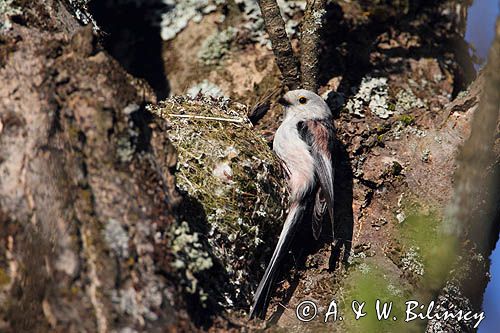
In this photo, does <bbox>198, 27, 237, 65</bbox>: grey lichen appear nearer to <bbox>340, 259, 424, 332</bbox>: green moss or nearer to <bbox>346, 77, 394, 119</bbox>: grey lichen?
<bbox>346, 77, 394, 119</bbox>: grey lichen

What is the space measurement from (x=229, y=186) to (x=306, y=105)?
2.98ft

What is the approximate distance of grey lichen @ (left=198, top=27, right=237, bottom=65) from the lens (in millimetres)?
4926

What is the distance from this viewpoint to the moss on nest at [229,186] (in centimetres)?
354

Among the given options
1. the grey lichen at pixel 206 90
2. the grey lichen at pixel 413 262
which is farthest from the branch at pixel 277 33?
the grey lichen at pixel 413 262

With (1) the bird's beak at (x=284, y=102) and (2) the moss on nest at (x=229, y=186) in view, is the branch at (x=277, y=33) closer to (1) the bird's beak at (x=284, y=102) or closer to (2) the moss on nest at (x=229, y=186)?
(1) the bird's beak at (x=284, y=102)

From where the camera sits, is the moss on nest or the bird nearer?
the moss on nest

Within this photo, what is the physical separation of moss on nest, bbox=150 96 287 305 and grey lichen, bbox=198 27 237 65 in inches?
19.2

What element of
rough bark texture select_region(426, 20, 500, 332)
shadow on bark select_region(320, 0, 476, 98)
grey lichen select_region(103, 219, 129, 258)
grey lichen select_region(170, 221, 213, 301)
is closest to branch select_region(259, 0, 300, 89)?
shadow on bark select_region(320, 0, 476, 98)

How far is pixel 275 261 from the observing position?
3.73 m

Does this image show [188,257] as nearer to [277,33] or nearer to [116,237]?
[116,237]

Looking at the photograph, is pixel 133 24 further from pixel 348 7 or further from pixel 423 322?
pixel 423 322

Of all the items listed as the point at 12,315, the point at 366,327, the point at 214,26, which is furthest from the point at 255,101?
the point at 366,327

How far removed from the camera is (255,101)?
4750 millimetres

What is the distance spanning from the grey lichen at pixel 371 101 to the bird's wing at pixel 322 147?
0.59 feet
